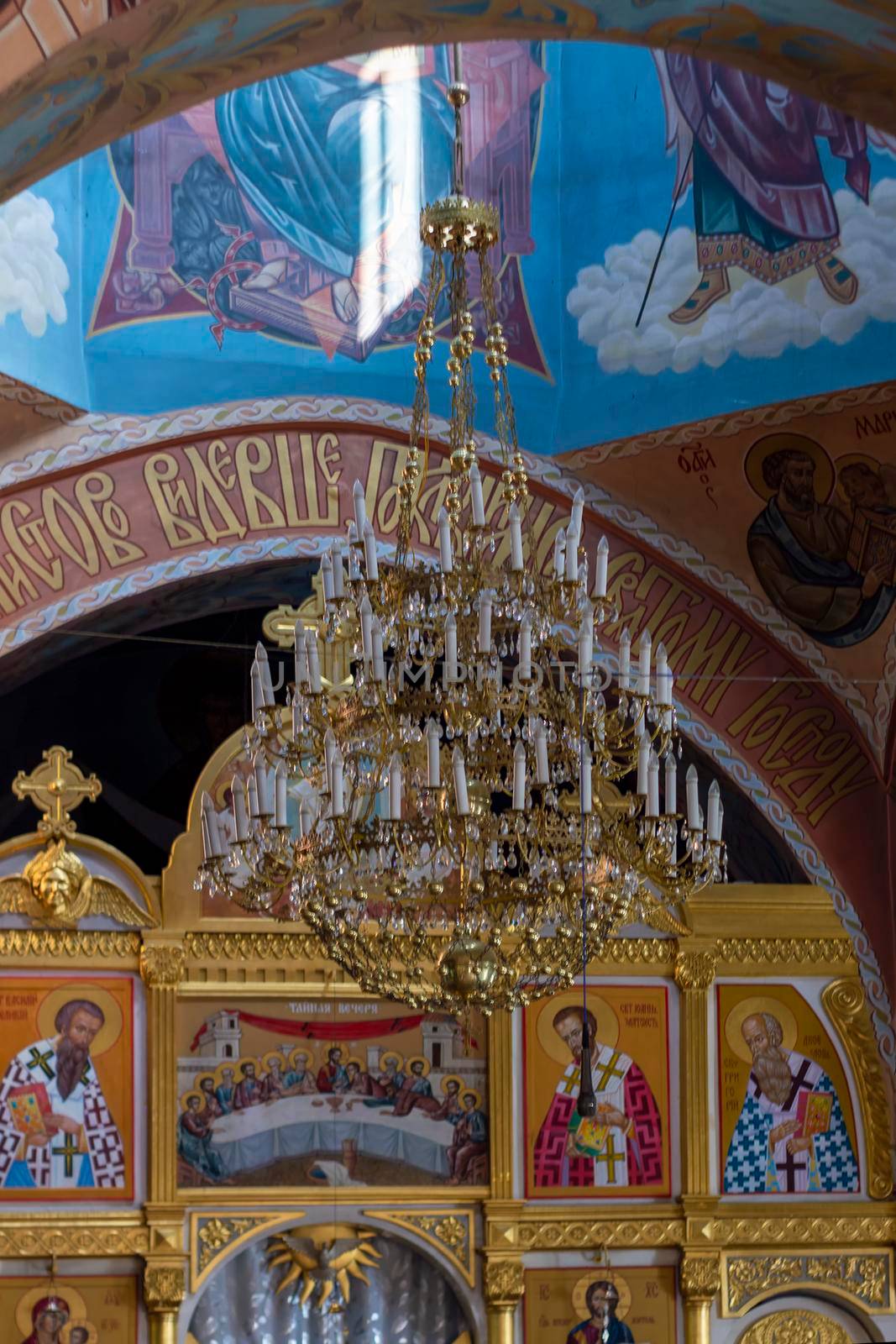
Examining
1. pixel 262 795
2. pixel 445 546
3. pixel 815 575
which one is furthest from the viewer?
pixel 815 575

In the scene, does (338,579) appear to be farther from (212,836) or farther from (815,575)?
(815,575)

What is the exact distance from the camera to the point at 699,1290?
10531 millimetres

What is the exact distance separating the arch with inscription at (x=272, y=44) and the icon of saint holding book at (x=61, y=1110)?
5591 millimetres

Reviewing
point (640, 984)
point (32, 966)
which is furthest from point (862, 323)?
point (32, 966)

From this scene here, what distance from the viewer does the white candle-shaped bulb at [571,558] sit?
6.86 m

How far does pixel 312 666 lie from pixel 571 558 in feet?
3.33

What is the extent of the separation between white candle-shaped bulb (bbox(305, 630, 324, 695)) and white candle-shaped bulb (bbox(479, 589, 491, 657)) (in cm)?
65

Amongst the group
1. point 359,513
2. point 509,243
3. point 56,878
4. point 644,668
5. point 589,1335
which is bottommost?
point 589,1335

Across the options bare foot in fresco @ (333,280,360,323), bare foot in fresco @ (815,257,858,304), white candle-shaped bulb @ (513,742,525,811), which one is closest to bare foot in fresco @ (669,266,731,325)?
bare foot in fresco @ (815,257,858,304)

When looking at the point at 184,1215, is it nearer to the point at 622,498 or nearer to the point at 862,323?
the point at 622,498

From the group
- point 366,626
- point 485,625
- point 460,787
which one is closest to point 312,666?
point 366,626

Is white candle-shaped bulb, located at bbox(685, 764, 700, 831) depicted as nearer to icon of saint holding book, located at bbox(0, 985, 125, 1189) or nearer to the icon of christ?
the icon of christ

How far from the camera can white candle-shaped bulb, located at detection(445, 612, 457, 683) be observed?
269 inches

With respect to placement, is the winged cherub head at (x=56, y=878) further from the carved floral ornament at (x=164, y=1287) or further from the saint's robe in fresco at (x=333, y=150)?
the saint's robe in fresco at (x=333, y=150)
